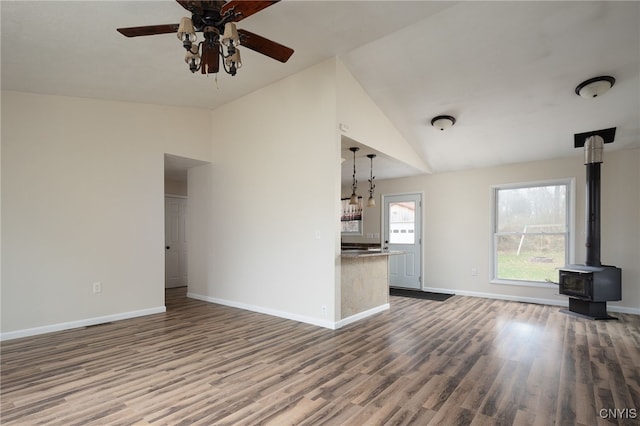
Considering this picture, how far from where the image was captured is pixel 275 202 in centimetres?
464

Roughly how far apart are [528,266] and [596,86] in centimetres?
321

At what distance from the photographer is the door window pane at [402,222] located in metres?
6.95

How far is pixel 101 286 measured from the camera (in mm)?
4305

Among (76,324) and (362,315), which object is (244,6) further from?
(76,324)

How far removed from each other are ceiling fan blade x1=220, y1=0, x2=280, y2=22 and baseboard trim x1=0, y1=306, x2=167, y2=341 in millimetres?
4081

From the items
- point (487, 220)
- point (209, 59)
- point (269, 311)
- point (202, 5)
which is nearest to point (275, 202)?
point (269, 311)

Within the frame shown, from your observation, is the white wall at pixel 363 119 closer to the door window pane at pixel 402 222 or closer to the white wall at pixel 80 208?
the door window pane at pixel 402 222

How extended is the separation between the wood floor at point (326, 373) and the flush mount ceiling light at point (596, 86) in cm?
277

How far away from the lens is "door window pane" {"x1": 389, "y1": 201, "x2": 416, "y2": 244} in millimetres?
6945

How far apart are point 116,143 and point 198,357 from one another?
3.20 meters

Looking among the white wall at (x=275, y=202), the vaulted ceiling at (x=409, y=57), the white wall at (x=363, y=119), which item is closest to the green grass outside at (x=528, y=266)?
the vaulted ceiling at (x=409, y=57)

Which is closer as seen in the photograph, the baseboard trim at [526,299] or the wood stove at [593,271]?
the wood stove at [593,271]

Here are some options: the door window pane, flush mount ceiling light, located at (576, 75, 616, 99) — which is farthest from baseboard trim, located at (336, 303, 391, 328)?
flush mount ceiling light, located at (576, 75, 616, 99)

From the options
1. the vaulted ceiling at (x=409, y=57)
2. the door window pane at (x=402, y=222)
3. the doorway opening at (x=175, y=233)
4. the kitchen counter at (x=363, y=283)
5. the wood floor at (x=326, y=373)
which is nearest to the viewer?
the wood floor at (x=326, y=373)
